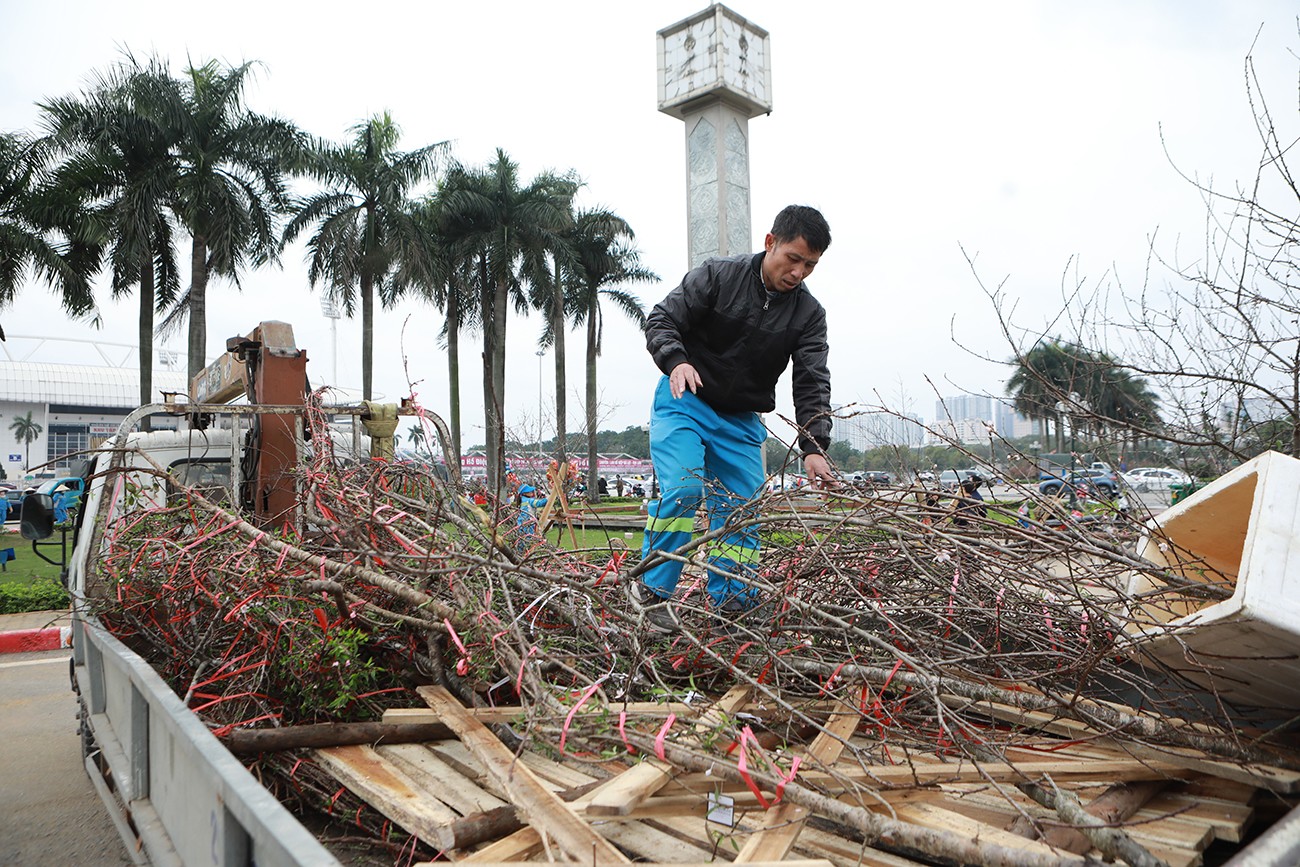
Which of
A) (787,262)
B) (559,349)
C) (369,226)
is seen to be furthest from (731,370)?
(559,349)

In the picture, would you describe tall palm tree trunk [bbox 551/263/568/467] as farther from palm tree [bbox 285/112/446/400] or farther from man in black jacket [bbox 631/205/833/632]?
man in black jacket [bbox 631/205/833/632]

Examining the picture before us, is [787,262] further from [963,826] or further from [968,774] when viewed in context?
[963,826]

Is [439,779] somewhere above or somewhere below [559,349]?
below

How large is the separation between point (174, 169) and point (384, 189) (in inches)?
260

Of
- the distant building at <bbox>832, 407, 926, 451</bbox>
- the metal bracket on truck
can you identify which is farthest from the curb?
the distant building at <bbox>832, 407, 926, 451</bbox>

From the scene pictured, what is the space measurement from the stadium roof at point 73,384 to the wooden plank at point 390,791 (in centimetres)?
8178

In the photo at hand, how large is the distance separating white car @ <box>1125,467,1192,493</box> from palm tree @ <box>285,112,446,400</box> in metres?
25.0

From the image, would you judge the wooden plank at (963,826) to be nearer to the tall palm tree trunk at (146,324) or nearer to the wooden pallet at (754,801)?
the wooden pallet at (754,801)

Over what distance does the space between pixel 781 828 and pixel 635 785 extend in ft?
1.04

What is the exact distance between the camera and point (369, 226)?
27.0m

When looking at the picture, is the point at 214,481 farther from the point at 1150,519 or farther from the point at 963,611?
the point at 1150,519

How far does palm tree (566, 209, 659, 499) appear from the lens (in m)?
32.5

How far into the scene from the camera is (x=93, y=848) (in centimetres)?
302

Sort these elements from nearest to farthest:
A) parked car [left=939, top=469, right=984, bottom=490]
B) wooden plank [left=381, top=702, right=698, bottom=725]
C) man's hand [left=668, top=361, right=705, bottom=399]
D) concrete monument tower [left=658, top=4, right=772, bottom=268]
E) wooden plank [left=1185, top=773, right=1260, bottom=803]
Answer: wooden plank [left=1185, top=773, right=1260, bottom=803], wooden plank [left=381, top=702, right=698, bottom=725], parked car [left=939, top=469, right=984, bottom=490], man's hand [left=668, top=361, right=705, bottom=399], concrete monument tower [left=658, top=4, right=772, bottom=268]
